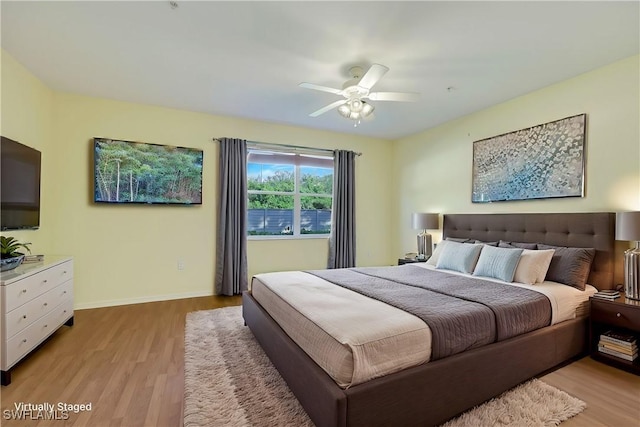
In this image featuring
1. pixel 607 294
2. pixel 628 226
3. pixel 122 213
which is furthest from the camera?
pixel 122 213

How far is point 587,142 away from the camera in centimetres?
296

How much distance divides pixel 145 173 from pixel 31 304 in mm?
2014

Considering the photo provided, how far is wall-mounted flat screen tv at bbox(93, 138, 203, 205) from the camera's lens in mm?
3729

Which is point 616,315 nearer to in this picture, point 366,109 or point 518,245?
point 518,245

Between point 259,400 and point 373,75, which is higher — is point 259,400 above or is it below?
below

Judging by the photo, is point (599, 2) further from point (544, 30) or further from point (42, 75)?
point (42, 75)

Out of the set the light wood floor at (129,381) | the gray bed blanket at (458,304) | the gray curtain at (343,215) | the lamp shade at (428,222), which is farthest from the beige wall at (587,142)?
the light wood floor at (129,381)

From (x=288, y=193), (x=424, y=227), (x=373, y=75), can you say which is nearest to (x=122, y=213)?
(x=288, y=193)

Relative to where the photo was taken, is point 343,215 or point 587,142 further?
point 343,215

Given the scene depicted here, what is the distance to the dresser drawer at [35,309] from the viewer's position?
81.9 inches

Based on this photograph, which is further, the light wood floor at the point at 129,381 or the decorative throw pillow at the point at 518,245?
the decorative throw pillow at the point at 518,245

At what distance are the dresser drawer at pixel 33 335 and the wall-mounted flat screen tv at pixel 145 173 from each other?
1.42 m

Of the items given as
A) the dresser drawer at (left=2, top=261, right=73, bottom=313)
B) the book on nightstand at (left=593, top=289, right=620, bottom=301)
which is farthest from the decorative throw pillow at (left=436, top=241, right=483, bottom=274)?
the dresser drawer at (left=2, top=261, right=73, bottom=313)

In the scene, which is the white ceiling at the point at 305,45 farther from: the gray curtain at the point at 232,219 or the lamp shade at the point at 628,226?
the lamp shade at the point at 628,226
